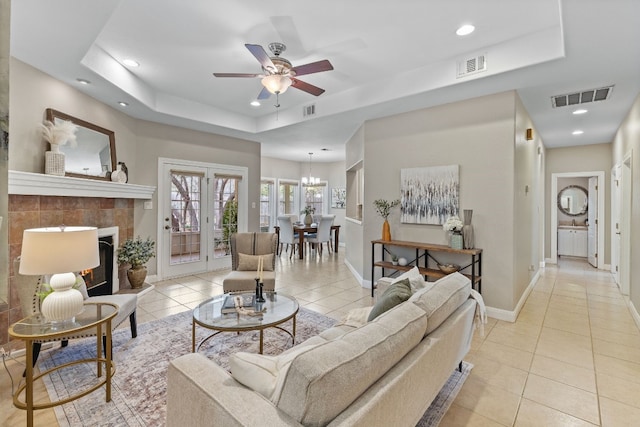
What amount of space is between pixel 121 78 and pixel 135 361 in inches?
123

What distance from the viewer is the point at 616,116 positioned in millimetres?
4387

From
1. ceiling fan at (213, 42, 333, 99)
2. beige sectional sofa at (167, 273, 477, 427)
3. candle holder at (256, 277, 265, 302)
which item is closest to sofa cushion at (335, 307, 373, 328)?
beige sectional sofa at (167, 273, 477, 427)

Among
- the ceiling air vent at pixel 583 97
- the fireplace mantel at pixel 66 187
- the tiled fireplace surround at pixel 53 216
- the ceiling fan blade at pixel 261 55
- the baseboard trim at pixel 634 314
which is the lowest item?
the baseboard trim at pixel 634 314

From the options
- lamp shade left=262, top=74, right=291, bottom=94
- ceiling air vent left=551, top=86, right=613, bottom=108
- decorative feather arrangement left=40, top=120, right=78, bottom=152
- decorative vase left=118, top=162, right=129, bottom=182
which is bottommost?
decorative vase left=118, top=162, right=129, bottom=182

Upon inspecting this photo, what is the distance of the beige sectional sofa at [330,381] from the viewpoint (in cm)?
98

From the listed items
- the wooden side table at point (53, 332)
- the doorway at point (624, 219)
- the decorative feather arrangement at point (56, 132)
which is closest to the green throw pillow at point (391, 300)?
the wooden side table at point (53, 332)

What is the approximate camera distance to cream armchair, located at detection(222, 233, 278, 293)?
347 centimetres

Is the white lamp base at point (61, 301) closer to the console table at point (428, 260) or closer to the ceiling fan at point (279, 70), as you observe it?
the ceiling fan at point (279, 70)

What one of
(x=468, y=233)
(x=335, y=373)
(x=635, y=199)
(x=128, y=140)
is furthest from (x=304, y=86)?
(x=635, y=199)

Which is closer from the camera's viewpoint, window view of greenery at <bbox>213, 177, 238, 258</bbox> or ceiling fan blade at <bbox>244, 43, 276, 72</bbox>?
ceiling fan blade at <bbox>244, 43, 276, 72</bbox>

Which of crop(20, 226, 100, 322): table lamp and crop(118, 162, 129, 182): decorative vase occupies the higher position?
crop(118, 162, 129, 182): decorative vase

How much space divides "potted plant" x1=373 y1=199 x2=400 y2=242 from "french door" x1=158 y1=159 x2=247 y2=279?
3038mm

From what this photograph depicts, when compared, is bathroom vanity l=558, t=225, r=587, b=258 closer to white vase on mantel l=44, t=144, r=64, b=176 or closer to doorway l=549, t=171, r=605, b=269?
doorway l=549, t=171, r=605, b=269

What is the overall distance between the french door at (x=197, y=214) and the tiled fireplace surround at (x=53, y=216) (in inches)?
25.5
